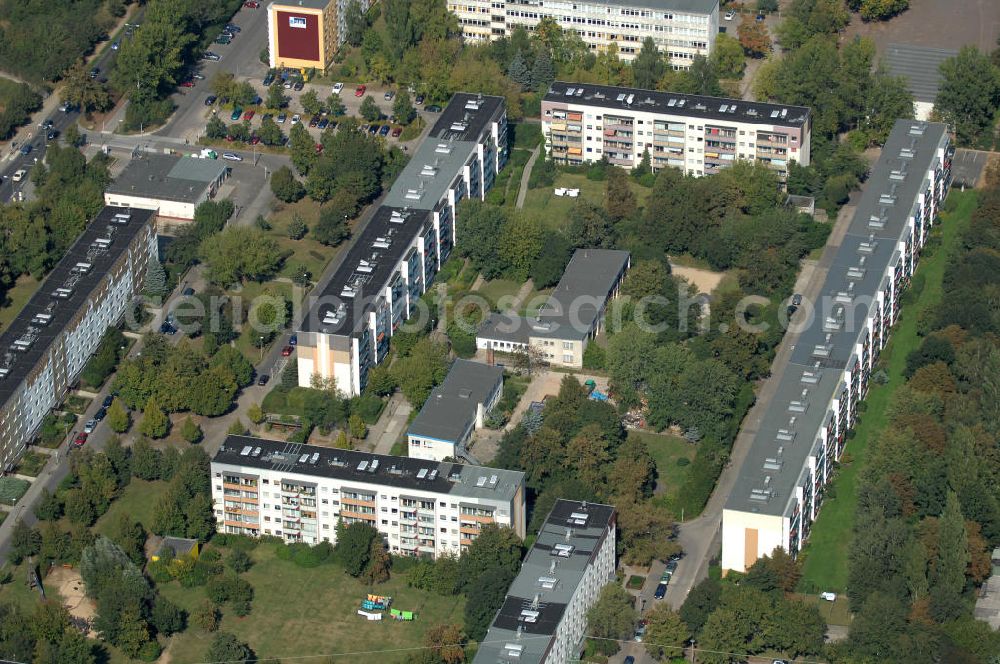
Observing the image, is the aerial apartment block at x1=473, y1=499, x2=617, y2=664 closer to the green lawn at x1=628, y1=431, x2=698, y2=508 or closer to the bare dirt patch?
the green lawn at x1=628, y1=431, x2=698, y2=508

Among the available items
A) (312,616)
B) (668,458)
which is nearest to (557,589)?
(312,616)

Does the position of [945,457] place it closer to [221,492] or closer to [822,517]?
[822,517]

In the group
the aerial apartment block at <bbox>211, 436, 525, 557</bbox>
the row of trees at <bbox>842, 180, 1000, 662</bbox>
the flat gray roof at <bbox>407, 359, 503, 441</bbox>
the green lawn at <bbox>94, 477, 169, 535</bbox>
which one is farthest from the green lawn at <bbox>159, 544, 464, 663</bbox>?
the row of trees at <bbox>842, 180, 1000, 662</bbox>

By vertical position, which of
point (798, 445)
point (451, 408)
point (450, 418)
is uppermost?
point (798, 445)

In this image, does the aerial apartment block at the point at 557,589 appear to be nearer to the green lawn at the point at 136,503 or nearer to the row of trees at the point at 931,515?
the row of trees at the point at 931,515

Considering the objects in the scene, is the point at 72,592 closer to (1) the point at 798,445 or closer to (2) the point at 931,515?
(1) the point at 798,445

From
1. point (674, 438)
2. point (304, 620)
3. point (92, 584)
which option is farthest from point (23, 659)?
point (674, 438)

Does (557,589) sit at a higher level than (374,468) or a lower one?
lower
